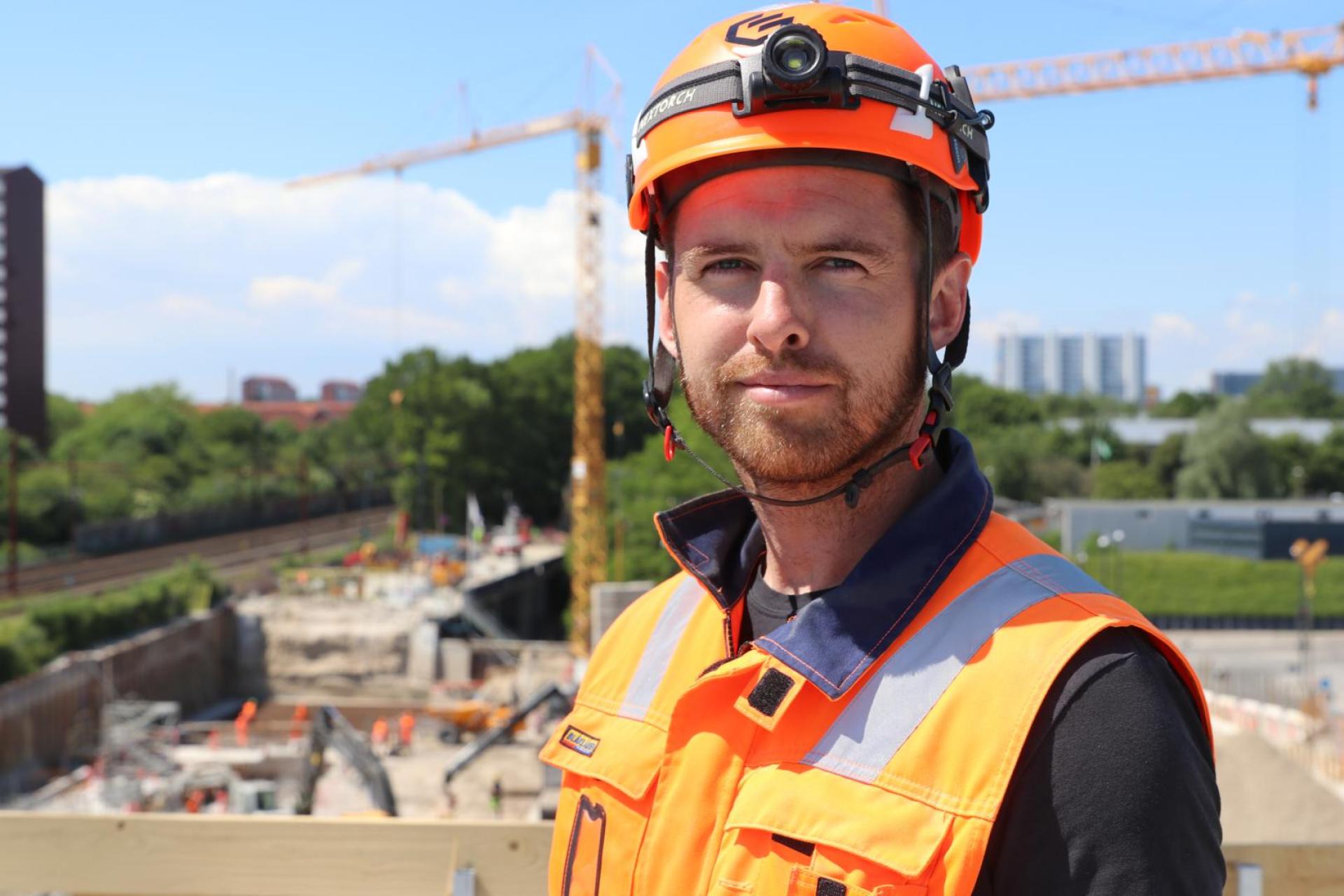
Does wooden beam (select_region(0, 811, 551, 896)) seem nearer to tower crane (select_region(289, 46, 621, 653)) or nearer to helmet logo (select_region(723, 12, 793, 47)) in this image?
helmet logo (select_region(723, 12, 793, 47))

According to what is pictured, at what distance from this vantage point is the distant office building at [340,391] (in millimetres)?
151375

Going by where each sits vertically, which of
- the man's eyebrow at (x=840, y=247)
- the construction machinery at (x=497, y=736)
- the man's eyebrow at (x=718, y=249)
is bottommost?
the construction machinery at (x=497, y=736)

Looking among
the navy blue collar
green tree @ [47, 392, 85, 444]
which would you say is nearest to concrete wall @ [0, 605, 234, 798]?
the navy blue collar

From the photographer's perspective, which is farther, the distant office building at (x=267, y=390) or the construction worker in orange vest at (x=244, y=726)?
the distant office building at (x=267, y=390)

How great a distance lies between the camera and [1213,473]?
234ft

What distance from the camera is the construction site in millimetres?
3076

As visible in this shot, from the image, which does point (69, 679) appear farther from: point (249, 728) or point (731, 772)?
point (731, 772)

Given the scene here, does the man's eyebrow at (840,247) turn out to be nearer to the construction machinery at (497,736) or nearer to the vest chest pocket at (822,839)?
the vest chest pocket at (822,839)

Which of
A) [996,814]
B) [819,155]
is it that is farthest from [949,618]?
[819,155]

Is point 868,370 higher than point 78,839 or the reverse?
higher

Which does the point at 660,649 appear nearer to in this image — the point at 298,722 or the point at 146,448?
the point at 298,722

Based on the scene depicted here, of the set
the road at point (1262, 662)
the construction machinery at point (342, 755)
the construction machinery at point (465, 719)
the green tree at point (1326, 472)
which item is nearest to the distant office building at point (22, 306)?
the construction machinery at point (465, 719)

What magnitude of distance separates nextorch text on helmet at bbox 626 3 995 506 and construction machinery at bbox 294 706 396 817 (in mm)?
19957

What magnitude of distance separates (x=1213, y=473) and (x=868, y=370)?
251ft
